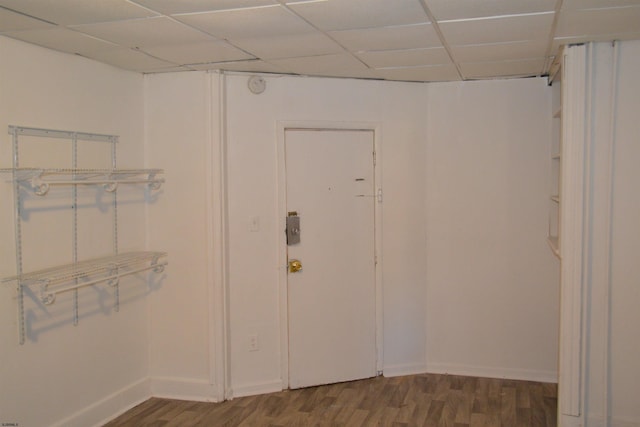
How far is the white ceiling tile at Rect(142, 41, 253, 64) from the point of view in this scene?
3.24 metres

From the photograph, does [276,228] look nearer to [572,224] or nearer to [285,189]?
[285,189]

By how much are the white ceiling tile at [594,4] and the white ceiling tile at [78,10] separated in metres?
1.86

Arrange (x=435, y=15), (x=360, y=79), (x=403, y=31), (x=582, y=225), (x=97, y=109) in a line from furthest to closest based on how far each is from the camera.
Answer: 1. (x=360, y=79)
2. (x=97, y=109)
3. (x=582, y=225)
4. (x=403, y=31)
5. (x=435, y=15)

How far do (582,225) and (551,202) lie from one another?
97cm

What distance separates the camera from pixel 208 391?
13.4 feet

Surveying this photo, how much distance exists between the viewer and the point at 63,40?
10.0 ft

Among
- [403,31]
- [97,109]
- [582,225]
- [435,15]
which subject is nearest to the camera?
[435,15]

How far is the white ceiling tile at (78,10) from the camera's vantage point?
243 centimetres


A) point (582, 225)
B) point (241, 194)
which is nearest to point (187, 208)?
point (241, 194)

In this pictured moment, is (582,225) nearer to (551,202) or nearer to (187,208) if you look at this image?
(551,202)

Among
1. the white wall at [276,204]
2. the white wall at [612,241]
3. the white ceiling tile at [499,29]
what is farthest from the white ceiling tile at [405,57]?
the white wall at [612,241]

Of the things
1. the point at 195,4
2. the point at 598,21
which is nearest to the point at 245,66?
the point at 195,4

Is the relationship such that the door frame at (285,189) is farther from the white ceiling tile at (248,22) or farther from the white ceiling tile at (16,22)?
the white ceiling tile at (16,22)

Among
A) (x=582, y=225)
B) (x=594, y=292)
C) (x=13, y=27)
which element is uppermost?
(x=13, y=27)
